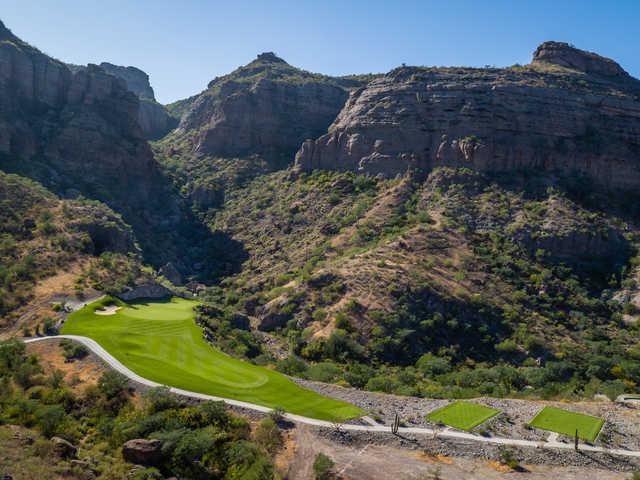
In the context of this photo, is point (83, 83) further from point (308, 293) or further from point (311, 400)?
point (311, 400)

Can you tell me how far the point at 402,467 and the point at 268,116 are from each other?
72992 mm

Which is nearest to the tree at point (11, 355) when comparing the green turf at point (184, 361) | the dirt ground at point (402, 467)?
the green turf at point (184, 361)

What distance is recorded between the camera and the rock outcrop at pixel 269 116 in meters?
81.6

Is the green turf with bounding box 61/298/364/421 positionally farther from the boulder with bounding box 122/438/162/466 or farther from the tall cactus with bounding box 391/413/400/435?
the boulder with bounding box 122/438/162/466

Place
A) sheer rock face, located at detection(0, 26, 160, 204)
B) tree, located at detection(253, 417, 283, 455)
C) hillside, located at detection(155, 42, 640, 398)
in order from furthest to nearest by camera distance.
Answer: sheer rock face, located at detection(0, 26, 160, 204)
hillside, located at detection(155, 42, 640, 398)
tree, located at detection(253, 417, 283, 455)

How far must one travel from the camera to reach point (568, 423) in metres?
22.0

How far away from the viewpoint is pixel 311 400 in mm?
24062

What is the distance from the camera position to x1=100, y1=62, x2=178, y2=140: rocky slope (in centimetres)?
10900

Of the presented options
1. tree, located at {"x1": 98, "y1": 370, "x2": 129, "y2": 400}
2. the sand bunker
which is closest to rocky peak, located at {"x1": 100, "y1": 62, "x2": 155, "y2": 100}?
the sand bunker

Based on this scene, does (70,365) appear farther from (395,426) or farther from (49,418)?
(395,426)

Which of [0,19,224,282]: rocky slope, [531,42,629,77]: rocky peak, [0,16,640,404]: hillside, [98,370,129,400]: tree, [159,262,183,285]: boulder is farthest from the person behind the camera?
[531,42,629,77]: rocky peak

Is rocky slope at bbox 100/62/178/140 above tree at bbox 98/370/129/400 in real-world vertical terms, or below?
above

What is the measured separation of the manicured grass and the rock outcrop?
60.9 m

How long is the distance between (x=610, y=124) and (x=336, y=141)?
36.4 m
